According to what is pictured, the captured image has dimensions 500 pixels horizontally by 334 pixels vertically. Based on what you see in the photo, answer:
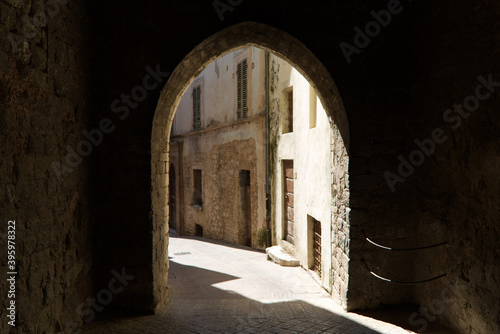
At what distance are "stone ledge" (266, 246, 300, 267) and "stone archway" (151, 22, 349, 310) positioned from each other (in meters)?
3.20

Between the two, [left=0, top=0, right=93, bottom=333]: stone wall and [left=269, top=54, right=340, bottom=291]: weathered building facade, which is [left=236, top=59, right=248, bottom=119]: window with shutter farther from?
[left=0, top=0, right=93, bottom=333]: stone wall

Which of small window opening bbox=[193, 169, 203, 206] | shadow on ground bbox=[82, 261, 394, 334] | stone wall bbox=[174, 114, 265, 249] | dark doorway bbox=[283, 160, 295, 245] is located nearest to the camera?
shadow on ground bbox=[82, 261, 394, 334]

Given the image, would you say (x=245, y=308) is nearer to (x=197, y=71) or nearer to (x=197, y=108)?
(x=197, y=71)

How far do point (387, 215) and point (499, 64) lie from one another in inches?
73.2

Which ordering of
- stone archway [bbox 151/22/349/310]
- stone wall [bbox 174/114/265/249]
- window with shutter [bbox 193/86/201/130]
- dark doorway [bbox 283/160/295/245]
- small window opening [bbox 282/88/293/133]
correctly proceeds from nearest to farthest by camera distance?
stone archway [bbox 151/22/349/310] → dark doorway [bbox 283/160/295/245] → small window opening [bbox 282/88/293/133] → stone wall [bbox 174/114/265/249] → window with shutter [bbox 193/86/201/130]

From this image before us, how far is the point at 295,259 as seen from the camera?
7.96 m

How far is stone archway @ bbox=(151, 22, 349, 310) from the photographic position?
13.7 ft

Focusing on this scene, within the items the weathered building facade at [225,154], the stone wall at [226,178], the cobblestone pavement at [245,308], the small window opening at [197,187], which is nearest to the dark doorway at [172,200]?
the weathered building facade at [225,154]

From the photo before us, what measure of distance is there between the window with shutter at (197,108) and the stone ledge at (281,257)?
7428 millimetres

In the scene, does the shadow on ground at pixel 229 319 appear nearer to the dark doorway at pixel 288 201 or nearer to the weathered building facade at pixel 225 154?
the dark doorway at pixel 288 201

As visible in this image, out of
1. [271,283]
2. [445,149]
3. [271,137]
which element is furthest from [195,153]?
[445,149]

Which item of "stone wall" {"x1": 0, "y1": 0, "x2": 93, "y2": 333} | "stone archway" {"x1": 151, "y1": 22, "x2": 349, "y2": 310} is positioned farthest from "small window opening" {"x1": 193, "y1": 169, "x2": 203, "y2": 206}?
"stone wall" {"x1": 0, "y1": 0, "x2": 93, "y2": 333}

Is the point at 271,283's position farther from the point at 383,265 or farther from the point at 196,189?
the point at 196,189

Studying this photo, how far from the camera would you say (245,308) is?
4.47 meters
